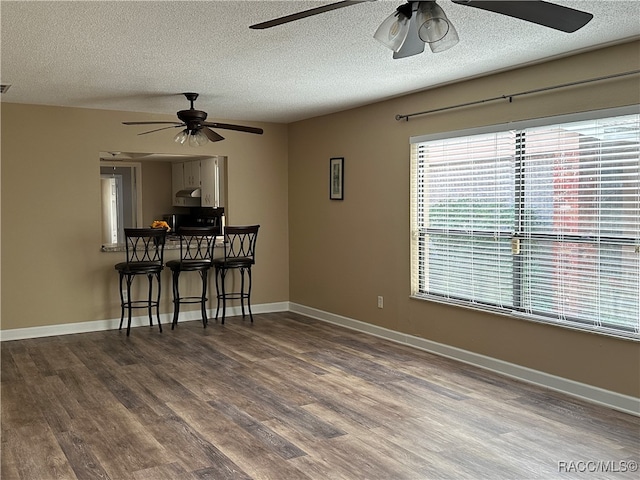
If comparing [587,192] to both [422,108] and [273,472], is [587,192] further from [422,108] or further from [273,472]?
[273,472]

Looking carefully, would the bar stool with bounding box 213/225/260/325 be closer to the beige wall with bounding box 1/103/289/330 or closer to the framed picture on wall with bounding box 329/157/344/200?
the beige wall with bounding box 1/103/289/330

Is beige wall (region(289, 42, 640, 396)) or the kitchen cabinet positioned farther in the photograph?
the kitchen cabinet

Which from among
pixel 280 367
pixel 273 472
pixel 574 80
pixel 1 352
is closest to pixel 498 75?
pixel 574 80

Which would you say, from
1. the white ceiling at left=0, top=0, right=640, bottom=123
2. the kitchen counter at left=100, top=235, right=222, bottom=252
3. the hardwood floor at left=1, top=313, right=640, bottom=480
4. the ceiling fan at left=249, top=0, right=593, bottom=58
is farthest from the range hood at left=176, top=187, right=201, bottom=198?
the ceiling fan at left=249, top=0, right=593, bottom=58

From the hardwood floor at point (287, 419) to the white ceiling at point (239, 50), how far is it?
91.5 inches

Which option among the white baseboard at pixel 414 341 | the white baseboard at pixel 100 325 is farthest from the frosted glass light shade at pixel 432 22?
the white baseboard at pixel 100 325

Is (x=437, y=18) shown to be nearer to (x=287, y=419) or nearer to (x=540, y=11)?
(x=540, y=11)

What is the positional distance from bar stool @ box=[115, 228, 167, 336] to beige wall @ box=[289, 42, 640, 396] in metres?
1.75

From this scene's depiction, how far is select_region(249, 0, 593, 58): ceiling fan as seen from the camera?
227 cm

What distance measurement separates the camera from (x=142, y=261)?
21.0ft

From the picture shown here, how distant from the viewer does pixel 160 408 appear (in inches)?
155

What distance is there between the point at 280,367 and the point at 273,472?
1956 mm

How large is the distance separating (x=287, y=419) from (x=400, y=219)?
2562mm

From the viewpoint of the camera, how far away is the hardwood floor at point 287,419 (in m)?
3.05
